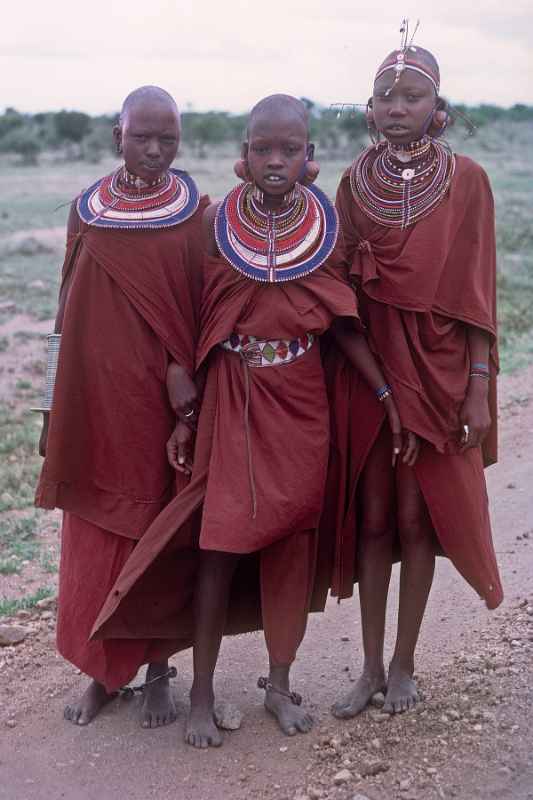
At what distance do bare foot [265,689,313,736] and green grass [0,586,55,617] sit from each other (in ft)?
4.98

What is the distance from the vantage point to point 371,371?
336 cm

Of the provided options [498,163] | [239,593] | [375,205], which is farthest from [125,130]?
[498,163]

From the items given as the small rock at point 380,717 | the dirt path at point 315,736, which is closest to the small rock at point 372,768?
the dirt path at point 315,736

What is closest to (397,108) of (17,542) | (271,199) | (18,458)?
(271,199)

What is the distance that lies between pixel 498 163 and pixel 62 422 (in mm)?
29029

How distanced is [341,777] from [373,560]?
0.72 meters

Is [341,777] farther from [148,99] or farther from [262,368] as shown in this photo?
[148,99]

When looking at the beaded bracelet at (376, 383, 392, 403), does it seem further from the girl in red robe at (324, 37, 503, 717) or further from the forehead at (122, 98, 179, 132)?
the forehead at (122, 98, 179, 132)

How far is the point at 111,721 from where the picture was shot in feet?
12.2

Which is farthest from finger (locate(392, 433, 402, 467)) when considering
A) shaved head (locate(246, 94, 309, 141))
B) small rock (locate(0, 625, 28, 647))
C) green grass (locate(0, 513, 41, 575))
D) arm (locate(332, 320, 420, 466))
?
green grass (locate(0, 513, 41, 575))

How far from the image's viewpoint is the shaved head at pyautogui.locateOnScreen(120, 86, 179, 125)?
10.9 feet

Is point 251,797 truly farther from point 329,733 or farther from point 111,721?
point 111,721

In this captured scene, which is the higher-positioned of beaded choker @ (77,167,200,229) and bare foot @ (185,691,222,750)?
beaded choker @ (77,167,200,229)

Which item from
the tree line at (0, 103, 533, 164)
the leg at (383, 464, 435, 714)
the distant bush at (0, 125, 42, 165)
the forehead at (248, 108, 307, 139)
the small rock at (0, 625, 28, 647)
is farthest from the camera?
the tree line at (0, 103, 533, 164)
